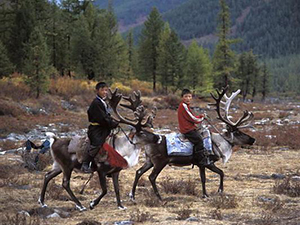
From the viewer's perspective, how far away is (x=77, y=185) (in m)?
10.7

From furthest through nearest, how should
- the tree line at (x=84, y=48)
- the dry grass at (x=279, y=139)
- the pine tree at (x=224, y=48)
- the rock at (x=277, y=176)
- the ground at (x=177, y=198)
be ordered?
the pine tree at (x=224, y=48) → the tree line at (x=84, y=48) → the dry grass at (x=279, y=139) → the rock at (x=277, y=176) → the ground at (x=177, y=198)

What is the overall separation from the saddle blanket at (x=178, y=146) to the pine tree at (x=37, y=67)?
1984 centimetres

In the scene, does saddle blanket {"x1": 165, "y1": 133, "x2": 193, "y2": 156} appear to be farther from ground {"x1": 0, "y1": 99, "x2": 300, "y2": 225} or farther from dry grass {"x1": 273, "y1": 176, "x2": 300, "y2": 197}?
dry grass {"x1": 273, "y1": 176, "x2": 300, "y2": 197}

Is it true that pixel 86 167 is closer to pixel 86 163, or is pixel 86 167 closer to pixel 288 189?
pixel 86 163

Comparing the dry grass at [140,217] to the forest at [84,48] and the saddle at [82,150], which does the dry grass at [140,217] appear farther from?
the forest at [84,48]

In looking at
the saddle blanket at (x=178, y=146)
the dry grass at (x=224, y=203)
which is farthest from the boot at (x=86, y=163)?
the dry grass at (x=224, y=203)

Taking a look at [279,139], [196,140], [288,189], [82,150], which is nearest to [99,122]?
[82,150]

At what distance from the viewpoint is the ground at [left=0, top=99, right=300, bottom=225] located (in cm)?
734

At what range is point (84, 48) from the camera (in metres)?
39.9

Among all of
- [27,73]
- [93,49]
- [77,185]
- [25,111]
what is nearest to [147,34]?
[93,49]

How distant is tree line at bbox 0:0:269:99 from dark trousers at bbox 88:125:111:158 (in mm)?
20411

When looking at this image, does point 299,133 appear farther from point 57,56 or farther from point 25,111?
point 57,56

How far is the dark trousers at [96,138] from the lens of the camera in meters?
8.28

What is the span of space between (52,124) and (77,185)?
12709 millimetres
